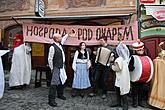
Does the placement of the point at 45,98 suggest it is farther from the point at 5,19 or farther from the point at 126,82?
the point at 5,19

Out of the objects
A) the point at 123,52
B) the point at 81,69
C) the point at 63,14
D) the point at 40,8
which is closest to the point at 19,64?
the point at 81,69

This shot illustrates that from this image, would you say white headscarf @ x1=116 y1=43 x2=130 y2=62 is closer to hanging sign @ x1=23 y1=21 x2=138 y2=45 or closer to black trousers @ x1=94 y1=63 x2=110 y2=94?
black trousers @ x1=94 y1=63 x2=110 y2=94

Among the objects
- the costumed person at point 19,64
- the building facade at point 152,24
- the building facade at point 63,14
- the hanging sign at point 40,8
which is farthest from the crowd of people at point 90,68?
the building facade at point 152,24

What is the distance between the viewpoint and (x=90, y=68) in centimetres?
793

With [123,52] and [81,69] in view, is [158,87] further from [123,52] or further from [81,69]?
[81,69]

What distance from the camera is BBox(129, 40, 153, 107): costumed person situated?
6.60 metres

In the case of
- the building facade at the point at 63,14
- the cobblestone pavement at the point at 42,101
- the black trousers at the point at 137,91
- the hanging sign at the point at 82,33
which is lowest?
the cobblestone pavement at the point at 42,101

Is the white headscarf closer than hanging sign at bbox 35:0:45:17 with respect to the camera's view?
Yes

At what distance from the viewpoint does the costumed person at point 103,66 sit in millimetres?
7391

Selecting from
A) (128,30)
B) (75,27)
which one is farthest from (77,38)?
(128,30)

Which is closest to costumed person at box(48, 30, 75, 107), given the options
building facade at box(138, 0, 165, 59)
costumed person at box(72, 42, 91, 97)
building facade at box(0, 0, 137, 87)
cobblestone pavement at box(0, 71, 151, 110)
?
cobblestone pavement at box(0, 71, 151, 110)

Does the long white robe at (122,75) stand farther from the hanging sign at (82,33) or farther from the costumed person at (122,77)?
the hanging sign at (82,33)

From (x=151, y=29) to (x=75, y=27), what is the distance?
2548mm

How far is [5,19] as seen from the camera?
38.1 feet
